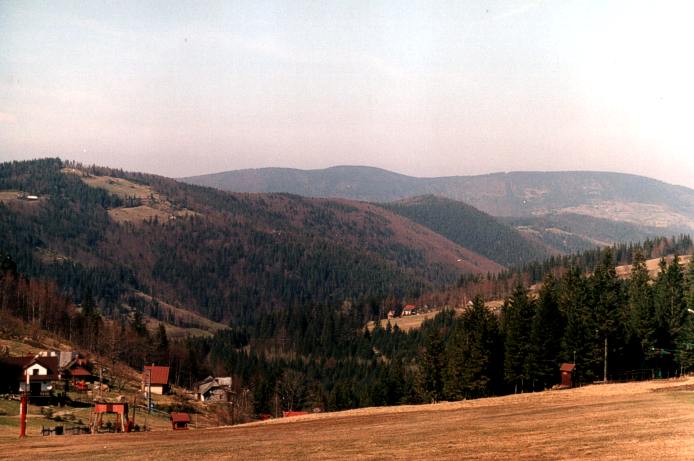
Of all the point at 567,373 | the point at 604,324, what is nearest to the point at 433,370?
the point at 567,373

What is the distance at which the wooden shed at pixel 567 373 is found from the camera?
3184 inches

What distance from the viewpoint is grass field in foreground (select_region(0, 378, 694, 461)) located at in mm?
35469

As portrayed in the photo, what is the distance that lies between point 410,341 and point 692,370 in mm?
112170

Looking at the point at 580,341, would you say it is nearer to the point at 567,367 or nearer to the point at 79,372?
the point at 567,367

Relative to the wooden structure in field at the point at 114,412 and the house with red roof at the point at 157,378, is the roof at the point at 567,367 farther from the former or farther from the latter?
the house with red roof at the point at 157,378

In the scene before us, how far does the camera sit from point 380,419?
58.3 meters

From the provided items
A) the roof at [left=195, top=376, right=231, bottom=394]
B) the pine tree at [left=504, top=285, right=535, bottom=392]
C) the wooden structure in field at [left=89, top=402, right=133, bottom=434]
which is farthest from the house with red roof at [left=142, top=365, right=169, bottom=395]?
the pine tree at [left=504, top=285, right=535, bottom=392]

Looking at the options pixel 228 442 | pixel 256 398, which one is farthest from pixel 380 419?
pixel 256 398

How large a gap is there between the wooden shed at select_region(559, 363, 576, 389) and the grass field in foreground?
58.7 feet

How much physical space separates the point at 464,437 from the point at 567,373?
43321mm

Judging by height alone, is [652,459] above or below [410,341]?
above

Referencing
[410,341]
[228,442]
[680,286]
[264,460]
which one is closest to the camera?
[264,460]

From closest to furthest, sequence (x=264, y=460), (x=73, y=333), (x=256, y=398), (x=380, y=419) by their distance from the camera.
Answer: (x=264, y=460)
(x=380, y=419)
(x=256, y=398)
(x=73, y=333)

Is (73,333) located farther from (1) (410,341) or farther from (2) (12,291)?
(1) (410,341)
